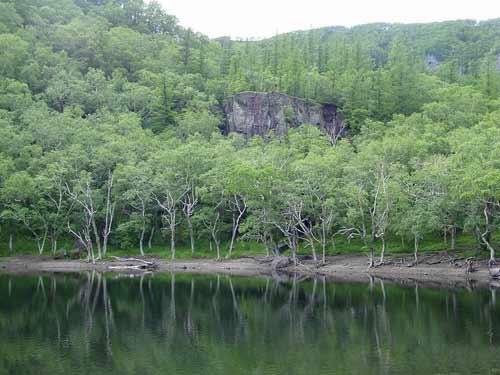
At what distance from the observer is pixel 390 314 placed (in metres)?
38.1

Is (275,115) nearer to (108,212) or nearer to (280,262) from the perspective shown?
(108,212)

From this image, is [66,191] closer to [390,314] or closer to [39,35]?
[390,314]

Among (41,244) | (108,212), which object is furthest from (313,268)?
(41,244)

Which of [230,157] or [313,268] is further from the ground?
[230,157]

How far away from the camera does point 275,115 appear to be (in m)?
111

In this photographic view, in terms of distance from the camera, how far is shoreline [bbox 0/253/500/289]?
5750 centimetres

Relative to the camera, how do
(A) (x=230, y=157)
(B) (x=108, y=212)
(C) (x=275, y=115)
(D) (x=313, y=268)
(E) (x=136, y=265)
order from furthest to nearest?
1. (C) (x=275, y=115)
2. (A) (x=230, y=157)
3. (B) (x=108, y=212)
4. (E) (x=136, y=265)
5. (D) (x=313, y=268)

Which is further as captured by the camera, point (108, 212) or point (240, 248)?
point (240, 248)

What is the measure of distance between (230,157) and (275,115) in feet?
104

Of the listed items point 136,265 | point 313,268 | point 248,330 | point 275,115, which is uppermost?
point 275,115

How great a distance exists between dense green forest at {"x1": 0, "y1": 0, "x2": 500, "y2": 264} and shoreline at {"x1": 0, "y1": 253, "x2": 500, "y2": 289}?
8.16ft

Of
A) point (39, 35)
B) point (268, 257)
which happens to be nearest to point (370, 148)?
point (268, 257)

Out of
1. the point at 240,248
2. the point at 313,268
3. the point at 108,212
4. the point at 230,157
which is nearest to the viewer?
the point at 313,268

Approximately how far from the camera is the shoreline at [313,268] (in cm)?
5750
